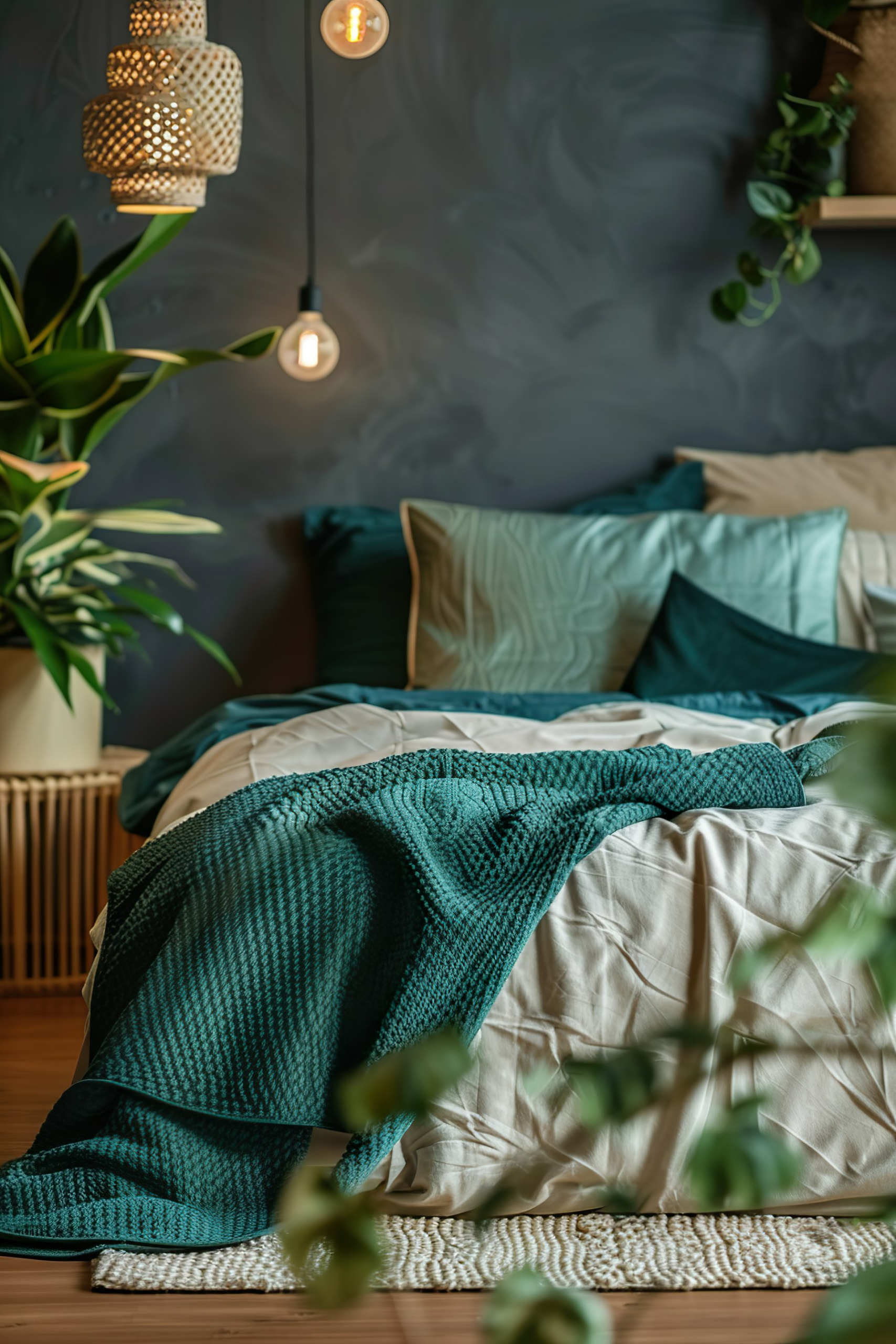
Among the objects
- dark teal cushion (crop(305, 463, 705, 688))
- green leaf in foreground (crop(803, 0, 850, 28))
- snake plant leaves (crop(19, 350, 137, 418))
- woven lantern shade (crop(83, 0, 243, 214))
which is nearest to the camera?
green leaf in foreground (crop(803, 0, 850, 28))

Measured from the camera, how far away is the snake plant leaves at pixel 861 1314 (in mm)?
286

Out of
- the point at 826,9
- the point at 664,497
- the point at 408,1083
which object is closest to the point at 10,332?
the point at 664,497

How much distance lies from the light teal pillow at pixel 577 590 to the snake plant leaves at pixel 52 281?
908 mm

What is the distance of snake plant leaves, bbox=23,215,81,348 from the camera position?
Answer: 2.80 meters

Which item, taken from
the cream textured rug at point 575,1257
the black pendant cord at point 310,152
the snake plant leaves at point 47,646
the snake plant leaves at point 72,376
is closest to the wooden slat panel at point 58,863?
the snake plant leaves at point 47,646

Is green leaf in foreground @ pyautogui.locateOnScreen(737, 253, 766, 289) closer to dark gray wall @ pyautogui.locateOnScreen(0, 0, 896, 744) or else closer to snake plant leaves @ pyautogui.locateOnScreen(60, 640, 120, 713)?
dark gray wall @ pyautogui.locateOnScreen(0, 0, 896, 744)

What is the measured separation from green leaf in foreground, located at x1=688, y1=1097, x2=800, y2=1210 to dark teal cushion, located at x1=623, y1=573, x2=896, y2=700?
2.18 m

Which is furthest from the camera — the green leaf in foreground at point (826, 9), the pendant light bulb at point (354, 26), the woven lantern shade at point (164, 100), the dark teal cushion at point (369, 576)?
the dark teal cushion at point (369, 576)

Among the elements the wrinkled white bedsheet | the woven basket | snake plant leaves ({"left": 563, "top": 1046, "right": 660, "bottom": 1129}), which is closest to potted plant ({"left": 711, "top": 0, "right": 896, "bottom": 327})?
the woven basket

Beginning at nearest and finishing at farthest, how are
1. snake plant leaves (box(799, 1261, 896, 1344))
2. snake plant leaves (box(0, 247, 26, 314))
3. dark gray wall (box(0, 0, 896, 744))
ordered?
1. snake plant leaves (box(799, 1261, 896, 1344))
2. snake plant leaves (box(0, 247, 26, 314))
3. dark gray wall (box(0, 0, 896, 744))

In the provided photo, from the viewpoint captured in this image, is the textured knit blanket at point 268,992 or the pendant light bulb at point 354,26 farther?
the pendant light bulb at point 354,26

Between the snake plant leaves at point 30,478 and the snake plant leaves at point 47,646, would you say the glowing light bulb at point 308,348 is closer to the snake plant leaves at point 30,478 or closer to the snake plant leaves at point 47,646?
the snake plant leaves at point 30,478

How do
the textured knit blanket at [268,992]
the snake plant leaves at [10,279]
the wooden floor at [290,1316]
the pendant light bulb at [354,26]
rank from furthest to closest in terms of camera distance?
the snake plant leaves at [10,279] → the pendant light bulb at [354,26] → the textured knit blanket at [268,992] → the wooden floor at [290,1316]

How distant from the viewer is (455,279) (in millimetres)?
3307
